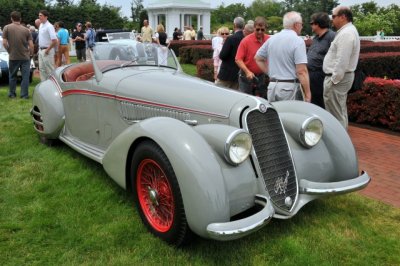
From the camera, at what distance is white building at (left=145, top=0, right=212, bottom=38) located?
49.6 metres

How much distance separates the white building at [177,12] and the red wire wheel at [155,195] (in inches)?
1860

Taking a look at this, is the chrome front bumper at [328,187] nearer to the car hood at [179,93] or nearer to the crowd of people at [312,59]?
the car hood at [179,93]

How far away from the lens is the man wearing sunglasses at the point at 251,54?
6027 mm

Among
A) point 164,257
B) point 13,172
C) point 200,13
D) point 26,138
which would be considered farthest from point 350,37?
point 200,13

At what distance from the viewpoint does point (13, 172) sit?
497 centimetres

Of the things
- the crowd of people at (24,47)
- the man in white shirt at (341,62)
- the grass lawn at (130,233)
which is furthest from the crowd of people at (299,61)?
the crowd of people at (24,47)

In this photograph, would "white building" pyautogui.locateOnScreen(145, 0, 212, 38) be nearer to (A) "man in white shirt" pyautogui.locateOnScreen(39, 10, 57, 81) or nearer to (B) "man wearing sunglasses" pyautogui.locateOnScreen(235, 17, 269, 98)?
(A) "man in white shirt" pyautogui.locateOnScreen(39, 10, 57, 81)

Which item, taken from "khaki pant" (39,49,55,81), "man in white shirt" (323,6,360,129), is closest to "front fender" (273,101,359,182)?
"man in white shirt" (323,6,360,129)

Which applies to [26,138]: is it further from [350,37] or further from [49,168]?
[350,37]

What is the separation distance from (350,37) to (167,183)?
3.29 metres

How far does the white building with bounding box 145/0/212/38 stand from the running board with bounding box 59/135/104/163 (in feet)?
149

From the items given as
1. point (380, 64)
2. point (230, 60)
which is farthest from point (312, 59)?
point (380, 64)

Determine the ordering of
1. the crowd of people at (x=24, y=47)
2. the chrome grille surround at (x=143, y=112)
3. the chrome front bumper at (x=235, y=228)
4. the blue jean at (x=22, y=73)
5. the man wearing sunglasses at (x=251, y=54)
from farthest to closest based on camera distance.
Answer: the blue jean at (x=22, y=73) < the crowd of people at (x=24, y=47) < the man wearing sunglasses at (x=251, y=54) < the chrome grille surround at (x=143, y=112) < the chrome front bumper at (x=235, y=228)

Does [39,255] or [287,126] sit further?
[287,126]
